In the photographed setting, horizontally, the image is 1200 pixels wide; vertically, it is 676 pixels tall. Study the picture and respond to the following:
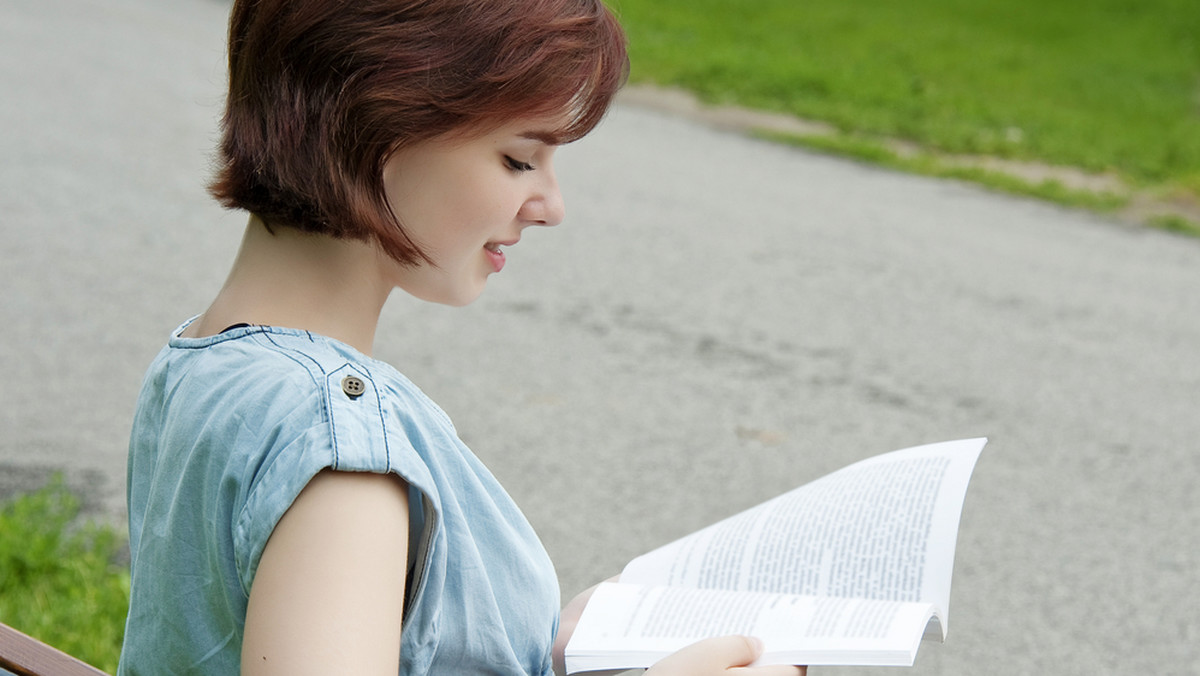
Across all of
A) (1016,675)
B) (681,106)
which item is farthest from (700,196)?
(1016,675)

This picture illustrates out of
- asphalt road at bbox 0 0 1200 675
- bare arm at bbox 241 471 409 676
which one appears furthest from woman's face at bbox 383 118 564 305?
asphalt road at bbox 0 0 1200 675

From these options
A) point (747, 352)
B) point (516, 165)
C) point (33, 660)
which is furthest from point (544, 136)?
point (747, 352)

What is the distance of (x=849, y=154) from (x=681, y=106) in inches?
50.8

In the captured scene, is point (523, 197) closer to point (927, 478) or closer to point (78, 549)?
point (927, 478)

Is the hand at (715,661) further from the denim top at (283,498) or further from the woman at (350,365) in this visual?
the denim top at (283,498)

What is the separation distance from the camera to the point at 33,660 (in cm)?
116

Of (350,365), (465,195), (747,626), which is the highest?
(465,195)

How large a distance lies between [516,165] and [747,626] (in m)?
0.48

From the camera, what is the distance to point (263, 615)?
2.85 feet

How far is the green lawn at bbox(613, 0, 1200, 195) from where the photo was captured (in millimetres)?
7520

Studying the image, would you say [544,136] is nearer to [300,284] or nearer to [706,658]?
[300,284]

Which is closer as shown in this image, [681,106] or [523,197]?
[523,197]

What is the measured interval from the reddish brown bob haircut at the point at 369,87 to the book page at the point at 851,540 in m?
0.51

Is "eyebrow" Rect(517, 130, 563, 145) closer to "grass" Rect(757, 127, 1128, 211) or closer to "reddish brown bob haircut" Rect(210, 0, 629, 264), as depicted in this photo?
"reddish brown bob haircut" Rect(210, 0, 629, 264)
